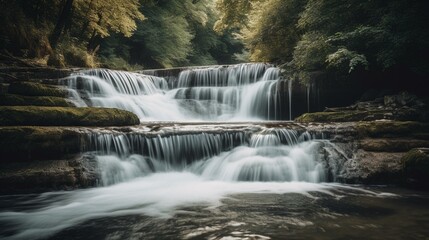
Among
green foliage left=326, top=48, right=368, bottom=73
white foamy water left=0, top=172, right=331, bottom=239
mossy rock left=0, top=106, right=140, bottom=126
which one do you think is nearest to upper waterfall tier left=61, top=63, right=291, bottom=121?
mossy rock left=0, top=106, right=140, bottom=126

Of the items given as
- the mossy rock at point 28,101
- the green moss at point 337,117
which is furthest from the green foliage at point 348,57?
the mossy rock at point 28,101

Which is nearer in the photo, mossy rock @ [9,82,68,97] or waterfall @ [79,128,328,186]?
waterfall @ [79,128,328,186]

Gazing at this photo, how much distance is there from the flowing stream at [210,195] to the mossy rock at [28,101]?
4.05ft

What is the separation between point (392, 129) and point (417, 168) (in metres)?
1.64

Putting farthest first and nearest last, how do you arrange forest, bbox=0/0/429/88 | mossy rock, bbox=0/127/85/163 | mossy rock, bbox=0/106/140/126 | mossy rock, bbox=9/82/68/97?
forest, bbox=0/0/429/88
mossy rock, bbox=9/82/68/97
mossy rock, bbox=0/106/140/126
mossy rock, bbox=0/127/85/163

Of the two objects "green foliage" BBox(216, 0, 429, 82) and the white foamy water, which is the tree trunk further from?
the white foamy water

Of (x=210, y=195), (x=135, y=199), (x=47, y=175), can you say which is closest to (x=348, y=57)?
(x=210, y=195)

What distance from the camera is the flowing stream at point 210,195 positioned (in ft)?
12.5

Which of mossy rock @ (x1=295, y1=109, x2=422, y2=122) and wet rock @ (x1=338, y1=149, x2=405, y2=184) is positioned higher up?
mossy rock @ (x1=295, y1=109, x2=422, y2=122)

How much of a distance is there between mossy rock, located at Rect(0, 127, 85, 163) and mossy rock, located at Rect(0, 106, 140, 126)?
2.22 ft

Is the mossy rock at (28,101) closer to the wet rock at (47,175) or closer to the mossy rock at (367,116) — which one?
the wet rock at (47,175)

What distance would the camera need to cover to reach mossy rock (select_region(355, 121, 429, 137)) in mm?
7332

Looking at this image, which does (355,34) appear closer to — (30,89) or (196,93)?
(196,93)

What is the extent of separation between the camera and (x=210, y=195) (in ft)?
18.6
